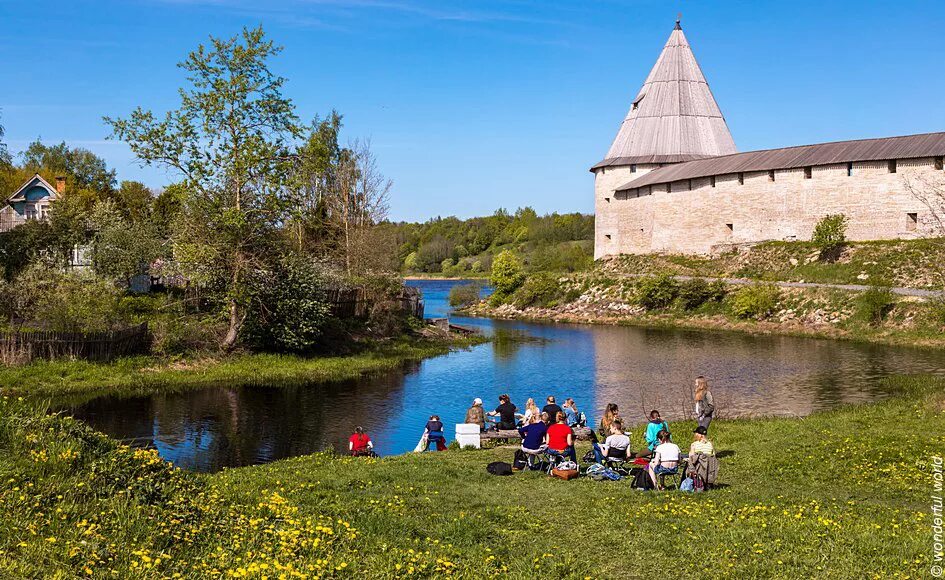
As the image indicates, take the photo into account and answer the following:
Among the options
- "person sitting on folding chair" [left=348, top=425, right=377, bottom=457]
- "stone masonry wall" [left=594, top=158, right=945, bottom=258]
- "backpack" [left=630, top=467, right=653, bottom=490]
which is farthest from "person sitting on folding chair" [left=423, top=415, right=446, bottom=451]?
"stone masonry wall" [left=594, top=158, right=945, bottom=258]

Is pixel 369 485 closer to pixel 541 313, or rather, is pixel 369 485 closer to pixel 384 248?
pixel 384 248

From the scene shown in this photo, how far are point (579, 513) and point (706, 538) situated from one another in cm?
180

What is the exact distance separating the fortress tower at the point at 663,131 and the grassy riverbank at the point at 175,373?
37.5 meters

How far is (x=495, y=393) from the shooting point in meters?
24.0

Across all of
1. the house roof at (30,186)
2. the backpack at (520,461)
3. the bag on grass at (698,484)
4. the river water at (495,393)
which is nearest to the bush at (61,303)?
the river water at (495,393)

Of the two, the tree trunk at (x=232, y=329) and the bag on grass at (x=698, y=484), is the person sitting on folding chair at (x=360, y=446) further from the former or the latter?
the tree trunk at (x=232, y=329)

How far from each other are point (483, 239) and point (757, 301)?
4049 inches

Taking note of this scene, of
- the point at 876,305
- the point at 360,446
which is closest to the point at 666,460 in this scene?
the point at 360,446

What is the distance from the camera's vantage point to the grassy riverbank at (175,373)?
2155 cm

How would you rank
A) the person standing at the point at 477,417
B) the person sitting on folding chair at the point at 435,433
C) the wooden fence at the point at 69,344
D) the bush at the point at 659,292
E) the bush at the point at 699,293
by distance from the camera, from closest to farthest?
1. the person sitting on folding chair at the point at 435,433
2. the person standing at the point at 477,417
3. the wooden fence at the point at 69,344
4. the bush at the point at 699,293
5. the bush at the point at 659,292

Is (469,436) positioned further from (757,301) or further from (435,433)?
(757,301)

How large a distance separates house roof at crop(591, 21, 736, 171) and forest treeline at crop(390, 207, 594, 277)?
30.3m

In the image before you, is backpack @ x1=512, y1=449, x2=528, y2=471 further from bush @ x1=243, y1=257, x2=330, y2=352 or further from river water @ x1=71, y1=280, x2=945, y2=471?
bush @ x1=243, y1=257, x2=330, y2=352

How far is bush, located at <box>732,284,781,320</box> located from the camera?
43031 mm
